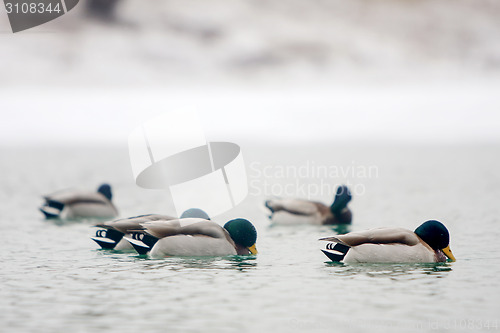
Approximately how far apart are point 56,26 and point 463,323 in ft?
500

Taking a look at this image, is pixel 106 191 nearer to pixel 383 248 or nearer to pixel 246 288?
pixel 383 248

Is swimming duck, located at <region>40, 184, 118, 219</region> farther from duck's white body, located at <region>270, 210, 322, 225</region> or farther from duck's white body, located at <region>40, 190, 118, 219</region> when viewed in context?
duck's white body, located at <region>270, 210, 322, 225</region>

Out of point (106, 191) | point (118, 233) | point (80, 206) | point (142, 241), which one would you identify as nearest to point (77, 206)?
point (80, 206)

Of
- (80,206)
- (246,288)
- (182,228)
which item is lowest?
(246,288)

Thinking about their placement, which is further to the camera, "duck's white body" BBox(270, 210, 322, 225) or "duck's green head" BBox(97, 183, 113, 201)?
"duck's green head" BBox(97, 183, 113, 201)

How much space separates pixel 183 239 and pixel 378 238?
3.24 meters

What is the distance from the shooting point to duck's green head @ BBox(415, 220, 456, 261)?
1436cm

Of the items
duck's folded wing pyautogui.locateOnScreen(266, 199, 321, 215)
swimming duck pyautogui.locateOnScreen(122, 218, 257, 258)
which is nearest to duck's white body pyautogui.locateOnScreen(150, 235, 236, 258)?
swimming duck pyautogui.locateOnScreen(122, 218, 257, 258)

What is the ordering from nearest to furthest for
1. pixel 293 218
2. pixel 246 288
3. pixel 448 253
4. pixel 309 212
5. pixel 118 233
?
pixel 246 288 < pixel 448 253 < pixel 118 233 < pixel 293 218 < pixel 309 212

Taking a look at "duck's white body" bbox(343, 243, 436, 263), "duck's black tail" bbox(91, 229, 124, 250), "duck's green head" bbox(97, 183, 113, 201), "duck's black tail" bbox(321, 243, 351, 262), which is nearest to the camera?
"duck's white body" bbox(343, 243, 436, 263)

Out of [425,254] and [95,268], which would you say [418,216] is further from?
[95,268]

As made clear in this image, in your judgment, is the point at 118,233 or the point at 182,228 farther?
the point at 118,233

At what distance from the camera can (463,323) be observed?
10.3 metres

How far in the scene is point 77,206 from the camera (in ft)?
71.6
